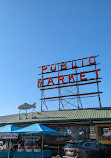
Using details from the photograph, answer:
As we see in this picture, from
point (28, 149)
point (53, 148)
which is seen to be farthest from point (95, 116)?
point (28, 149)

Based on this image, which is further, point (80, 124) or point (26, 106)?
point (26, 106)

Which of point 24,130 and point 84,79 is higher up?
point 84,79

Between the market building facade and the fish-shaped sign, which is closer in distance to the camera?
the market building facade

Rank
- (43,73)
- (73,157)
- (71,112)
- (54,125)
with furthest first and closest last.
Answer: (43,73) < (71,112) < (54,125) < (73,157)

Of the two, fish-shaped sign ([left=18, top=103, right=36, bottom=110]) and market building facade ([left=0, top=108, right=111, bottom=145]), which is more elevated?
fish-shaped sign ([left=18, top=103, right=36, bottom=110])

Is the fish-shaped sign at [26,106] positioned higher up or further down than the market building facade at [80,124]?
higher up

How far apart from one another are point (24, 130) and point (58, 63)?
1793cm

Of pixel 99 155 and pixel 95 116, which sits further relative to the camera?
pixel 95 116

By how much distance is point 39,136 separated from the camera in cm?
2312

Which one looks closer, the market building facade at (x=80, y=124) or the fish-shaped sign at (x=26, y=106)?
the market building facade at (x=80, y=124)

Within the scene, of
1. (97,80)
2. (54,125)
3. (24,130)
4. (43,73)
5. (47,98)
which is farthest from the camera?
(43,73)

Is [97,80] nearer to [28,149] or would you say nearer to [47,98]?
[47,98]

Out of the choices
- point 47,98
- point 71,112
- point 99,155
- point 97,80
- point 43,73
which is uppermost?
point 43,73

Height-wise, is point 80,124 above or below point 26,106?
below
